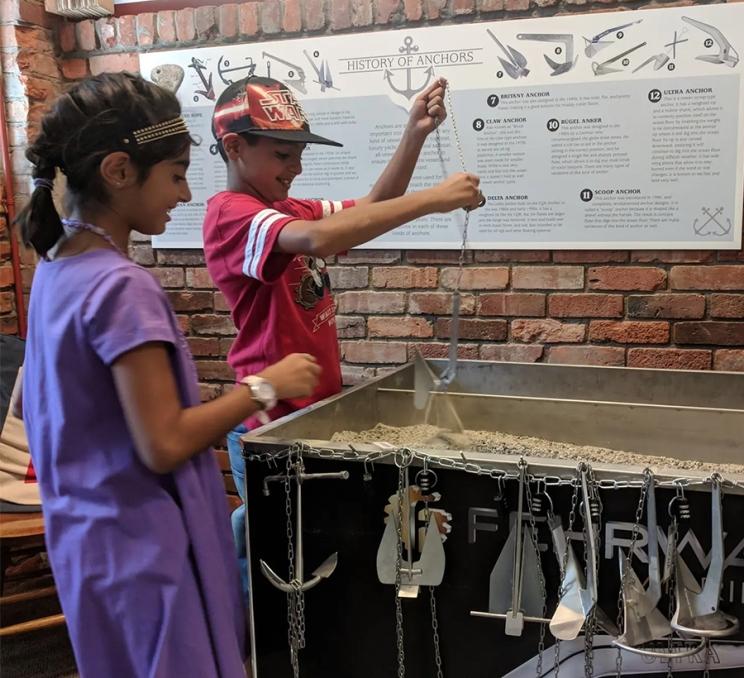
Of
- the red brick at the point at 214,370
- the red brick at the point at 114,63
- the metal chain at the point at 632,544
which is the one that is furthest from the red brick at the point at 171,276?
the metal chain at the point at 632,544

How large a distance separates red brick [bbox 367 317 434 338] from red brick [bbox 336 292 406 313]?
3 cm

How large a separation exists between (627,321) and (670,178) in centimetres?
38

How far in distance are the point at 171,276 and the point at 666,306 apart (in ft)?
4.76

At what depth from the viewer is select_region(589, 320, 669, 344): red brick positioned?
1946 millimetres

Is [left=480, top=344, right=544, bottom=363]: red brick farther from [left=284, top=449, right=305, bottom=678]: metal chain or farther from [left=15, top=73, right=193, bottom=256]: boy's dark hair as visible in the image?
[left=15, top=73, right=193, bottom=256]: boy's dark hair

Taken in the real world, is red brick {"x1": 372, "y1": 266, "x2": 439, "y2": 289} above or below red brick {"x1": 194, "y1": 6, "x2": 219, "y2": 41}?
below

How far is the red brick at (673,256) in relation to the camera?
188 cm

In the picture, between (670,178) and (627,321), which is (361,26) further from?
(627,321)

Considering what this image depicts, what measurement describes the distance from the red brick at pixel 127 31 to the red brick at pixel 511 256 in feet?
3.99

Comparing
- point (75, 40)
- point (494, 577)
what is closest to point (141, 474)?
point (494, 577)

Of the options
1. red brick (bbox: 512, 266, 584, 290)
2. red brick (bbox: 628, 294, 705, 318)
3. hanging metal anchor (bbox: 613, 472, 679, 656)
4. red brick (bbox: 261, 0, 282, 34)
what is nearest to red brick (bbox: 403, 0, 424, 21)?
red brick (bbox: 261, 0, 282, 34)

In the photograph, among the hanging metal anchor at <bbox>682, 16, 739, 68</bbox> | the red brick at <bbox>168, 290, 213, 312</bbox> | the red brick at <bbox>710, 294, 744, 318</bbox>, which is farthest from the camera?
the red brick at <bbox>168, 290, 213, 312</bbox>

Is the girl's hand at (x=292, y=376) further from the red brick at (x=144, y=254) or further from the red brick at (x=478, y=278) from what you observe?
the red brick at (x=144, y=254)

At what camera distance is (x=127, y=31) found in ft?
7.30
